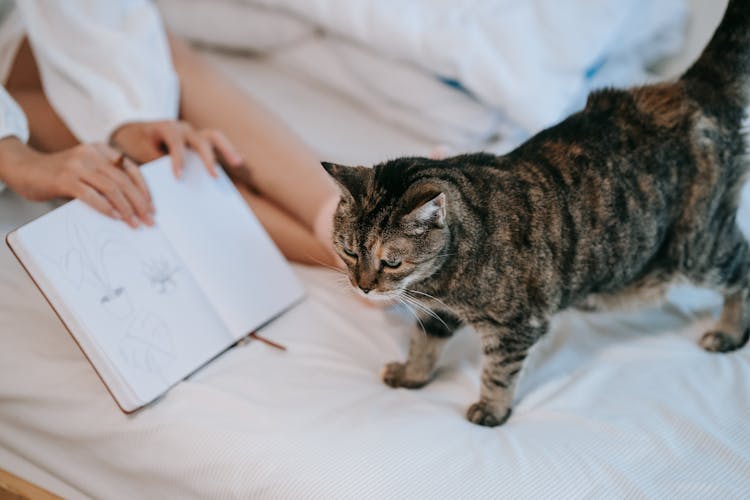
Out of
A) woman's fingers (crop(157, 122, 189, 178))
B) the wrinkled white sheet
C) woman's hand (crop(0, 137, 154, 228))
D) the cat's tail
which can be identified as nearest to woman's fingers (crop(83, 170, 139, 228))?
woman's hand (crop(0, 137, 154, 228))

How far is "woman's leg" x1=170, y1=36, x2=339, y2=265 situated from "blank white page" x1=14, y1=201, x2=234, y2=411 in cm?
26

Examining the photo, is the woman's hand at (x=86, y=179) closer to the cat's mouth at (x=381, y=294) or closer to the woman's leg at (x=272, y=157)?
the woman's leg at (x=272, y=157)

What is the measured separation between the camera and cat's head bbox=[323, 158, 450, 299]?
80 cm

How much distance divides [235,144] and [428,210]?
62 centimetres

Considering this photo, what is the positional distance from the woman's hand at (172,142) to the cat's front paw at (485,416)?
23.9 inches

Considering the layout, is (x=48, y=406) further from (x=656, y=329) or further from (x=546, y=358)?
(x=656, y=329)

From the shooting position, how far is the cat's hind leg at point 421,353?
100 centimetres

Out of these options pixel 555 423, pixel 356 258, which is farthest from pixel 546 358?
pixel 356 258

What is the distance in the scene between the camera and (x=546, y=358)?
104 cm

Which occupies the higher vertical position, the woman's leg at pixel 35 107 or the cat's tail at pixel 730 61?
the cat's tail at pixel 730 61

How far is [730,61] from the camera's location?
947mm

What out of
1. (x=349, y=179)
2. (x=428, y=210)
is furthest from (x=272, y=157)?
(x=428, y=210)

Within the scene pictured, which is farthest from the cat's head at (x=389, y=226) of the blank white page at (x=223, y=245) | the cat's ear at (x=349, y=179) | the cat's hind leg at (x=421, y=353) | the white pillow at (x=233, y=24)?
the white pillow at (x=233, y=24)

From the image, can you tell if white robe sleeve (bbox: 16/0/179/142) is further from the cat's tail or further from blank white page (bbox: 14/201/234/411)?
the cat's tail
